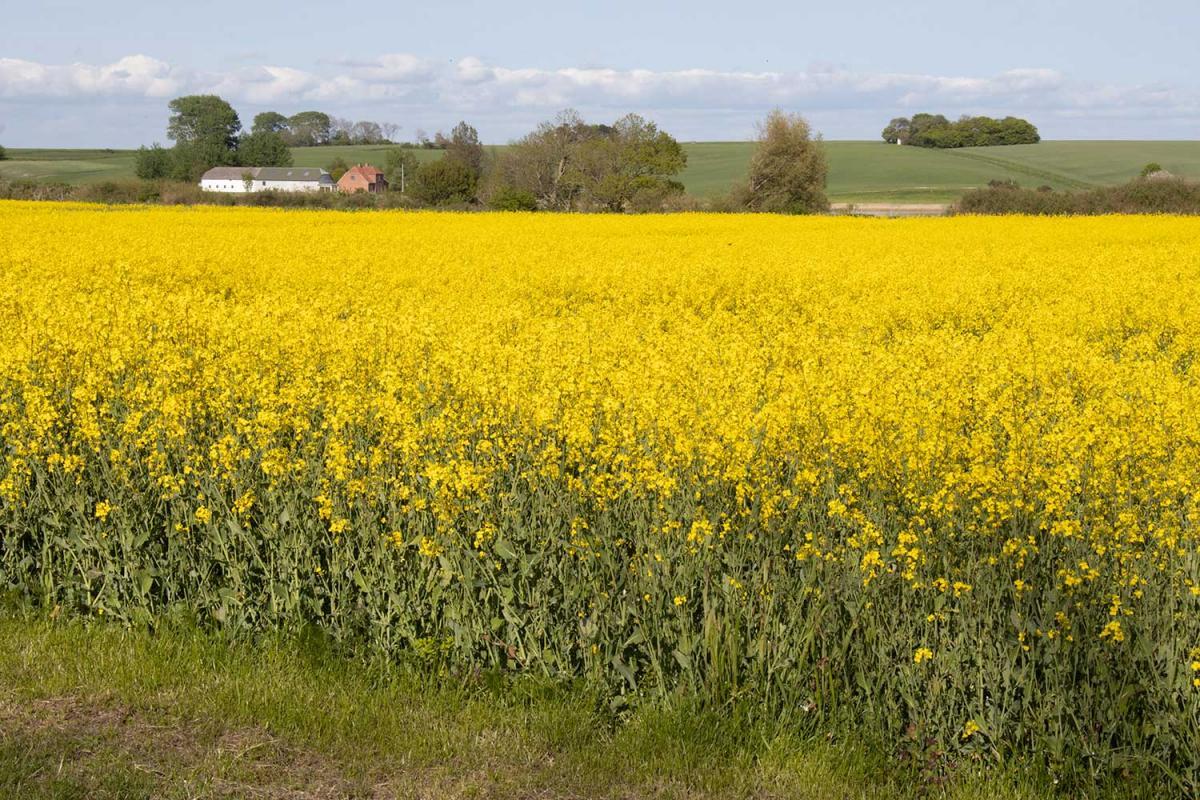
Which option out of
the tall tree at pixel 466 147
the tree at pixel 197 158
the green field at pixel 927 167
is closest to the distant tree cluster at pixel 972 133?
the green field at pixel 927 167

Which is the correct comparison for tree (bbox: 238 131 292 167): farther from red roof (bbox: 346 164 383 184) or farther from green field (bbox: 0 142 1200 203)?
green field (bbox: 0 142 1200 203)

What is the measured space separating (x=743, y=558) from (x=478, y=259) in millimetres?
14427

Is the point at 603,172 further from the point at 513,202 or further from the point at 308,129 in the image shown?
the point at 308,129

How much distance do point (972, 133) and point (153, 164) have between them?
79.4 m

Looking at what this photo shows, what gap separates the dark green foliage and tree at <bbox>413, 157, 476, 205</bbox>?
3489 cm

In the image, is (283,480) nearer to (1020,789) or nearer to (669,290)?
(1020,789)

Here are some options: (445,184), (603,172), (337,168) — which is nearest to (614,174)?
(603,172)

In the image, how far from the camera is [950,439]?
6.01 meters

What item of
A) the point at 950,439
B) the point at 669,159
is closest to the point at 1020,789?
the point at 950,439

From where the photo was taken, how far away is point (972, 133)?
119875 mm

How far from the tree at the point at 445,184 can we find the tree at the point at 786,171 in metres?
20.8

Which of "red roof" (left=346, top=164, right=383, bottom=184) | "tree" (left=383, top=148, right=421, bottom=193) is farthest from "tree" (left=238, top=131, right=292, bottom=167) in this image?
"tree" (left=383, top=148, right=421, bottom=193)

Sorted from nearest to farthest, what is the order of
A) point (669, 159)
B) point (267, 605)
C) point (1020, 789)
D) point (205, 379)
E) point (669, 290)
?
point (1020, 789)
point (267, 605)
point (205, 379)
point (669, 290)
point (669, 159)

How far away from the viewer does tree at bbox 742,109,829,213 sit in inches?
2335
